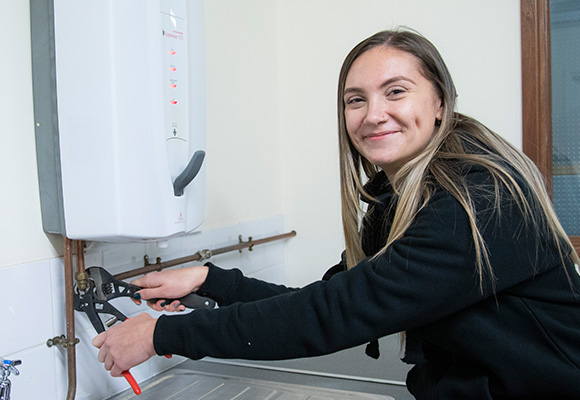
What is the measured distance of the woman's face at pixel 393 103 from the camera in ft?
3.12

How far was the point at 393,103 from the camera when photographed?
96cm

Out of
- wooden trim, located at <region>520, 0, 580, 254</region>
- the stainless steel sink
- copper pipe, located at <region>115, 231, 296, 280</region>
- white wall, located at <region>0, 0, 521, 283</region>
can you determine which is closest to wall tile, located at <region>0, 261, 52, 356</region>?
copper pipe, located at <region>115, 231, 296, 280</region>

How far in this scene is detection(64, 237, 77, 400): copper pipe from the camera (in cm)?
103

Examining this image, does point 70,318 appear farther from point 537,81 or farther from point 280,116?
point 537,81

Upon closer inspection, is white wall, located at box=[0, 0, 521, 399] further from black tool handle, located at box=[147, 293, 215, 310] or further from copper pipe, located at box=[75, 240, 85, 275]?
black tool handle, located at box=[147, 293, 215, 310]

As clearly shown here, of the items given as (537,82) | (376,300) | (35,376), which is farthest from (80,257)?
(537,82)

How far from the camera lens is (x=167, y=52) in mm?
985

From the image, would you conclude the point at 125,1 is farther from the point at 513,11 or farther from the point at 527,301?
the point at 513,11

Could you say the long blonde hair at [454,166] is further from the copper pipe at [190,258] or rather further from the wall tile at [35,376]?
the wall tile at [35,376]

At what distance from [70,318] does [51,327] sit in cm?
4

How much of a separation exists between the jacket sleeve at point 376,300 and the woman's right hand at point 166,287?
0.23m

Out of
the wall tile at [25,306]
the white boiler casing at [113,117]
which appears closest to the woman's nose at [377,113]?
the white boiler casing at [113,117]

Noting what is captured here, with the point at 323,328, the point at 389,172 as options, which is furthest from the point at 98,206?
the point at 389,172

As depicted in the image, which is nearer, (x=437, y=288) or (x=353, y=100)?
(x=437, y=288)
